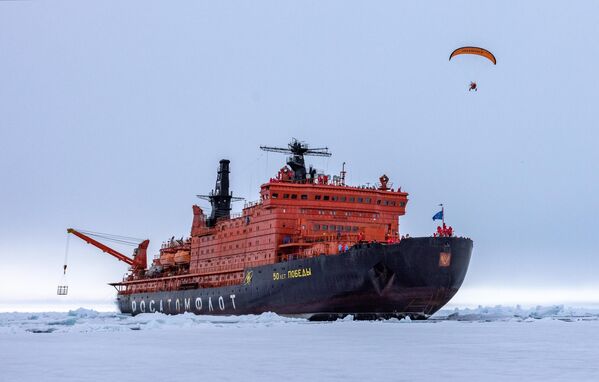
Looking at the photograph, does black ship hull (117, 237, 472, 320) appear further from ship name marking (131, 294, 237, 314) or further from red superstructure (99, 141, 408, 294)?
ship name marking (131, 294, 237, 314)

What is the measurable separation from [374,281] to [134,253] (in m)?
48.7

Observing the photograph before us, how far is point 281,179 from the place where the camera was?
5525cm

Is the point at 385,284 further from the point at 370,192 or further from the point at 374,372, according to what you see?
the point at 374,372

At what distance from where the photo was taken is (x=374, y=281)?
145ft

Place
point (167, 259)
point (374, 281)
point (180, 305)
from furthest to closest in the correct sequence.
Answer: point (167, 259) → point (180, 305) → point (374, 281)

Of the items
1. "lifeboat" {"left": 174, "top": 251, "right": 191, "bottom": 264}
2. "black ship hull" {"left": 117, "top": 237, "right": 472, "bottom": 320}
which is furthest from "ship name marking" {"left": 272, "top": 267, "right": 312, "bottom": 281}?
"lifeboat" {"left": 174, "top": 251, "right": 191, "bottom": 264}

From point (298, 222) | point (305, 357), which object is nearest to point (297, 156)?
point (298, 222)

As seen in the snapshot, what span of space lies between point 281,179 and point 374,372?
39.2 metres

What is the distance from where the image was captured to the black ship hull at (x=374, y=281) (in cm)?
4409

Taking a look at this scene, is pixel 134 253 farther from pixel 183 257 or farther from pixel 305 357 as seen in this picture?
pixel 305 357

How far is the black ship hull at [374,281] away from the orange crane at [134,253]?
37.5 metres

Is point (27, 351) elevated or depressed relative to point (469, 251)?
depressed

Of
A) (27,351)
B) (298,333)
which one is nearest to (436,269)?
(298,333)

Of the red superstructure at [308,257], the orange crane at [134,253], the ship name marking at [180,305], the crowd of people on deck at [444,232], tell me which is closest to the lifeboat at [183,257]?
the red superstructure at [308,257]
